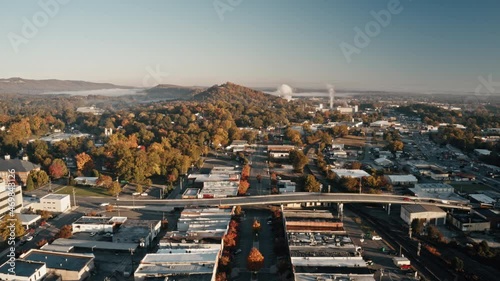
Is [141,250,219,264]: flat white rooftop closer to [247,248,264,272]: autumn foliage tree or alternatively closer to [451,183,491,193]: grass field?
[247,248,264,272]: autumn foliage tree

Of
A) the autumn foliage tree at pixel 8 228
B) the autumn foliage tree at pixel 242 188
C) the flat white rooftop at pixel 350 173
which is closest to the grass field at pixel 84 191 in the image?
the autumn foliage tree at pixel 8 228

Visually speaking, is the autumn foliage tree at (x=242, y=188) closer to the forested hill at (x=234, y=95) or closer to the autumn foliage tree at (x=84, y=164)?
the autumn foliage tree at (x=84, y=164)

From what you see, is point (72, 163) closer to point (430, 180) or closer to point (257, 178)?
point (257, 178)

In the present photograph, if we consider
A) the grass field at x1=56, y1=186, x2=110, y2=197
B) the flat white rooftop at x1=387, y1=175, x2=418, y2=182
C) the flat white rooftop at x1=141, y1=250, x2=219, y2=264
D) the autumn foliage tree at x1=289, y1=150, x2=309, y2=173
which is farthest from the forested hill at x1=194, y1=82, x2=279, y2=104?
the flat white rooftop at x1=141, y1=250, x2=219, y2=264

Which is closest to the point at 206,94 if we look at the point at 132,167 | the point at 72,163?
the point at 72,163

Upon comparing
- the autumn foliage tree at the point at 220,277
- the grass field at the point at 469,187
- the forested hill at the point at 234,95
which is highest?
the forested hill at the point at 234,95

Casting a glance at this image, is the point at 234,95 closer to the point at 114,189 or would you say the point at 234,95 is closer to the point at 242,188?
the point at 242,188
